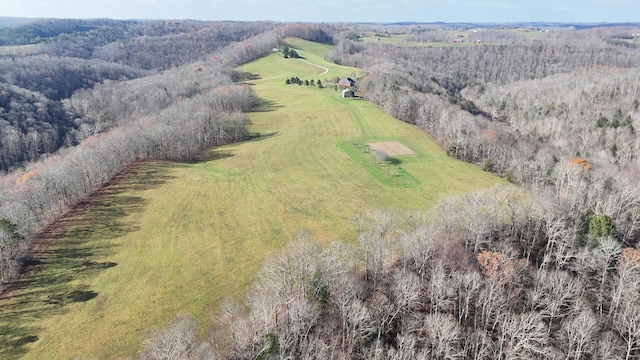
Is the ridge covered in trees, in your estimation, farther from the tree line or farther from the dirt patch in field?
the dirt patch in field

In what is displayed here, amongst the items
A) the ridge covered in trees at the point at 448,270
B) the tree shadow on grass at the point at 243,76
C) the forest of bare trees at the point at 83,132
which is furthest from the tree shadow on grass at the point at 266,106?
the tree shadow on grass at the point at 243,76

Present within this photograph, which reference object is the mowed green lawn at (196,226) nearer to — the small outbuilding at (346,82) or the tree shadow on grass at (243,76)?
the small outbuilding at (346,82)

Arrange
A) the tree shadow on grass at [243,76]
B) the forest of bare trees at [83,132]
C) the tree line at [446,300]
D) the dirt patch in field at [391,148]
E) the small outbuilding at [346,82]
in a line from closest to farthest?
the tree line at [446,300], the forest of bare trees at [83,132], the dirt patch in field at [391,148], the small outbuilding at [346,82], the tree shadow on grass at [243,76]

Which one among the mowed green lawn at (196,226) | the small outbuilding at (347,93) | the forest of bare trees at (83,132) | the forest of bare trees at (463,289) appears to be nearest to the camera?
the forest of bare trees at (463,289)

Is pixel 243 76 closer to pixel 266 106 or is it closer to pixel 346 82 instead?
pixel 266 106

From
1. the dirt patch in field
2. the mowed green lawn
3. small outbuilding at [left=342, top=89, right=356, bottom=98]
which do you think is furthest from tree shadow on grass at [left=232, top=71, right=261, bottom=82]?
the dirt patch in field

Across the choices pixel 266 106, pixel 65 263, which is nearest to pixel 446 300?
pixel 65 263

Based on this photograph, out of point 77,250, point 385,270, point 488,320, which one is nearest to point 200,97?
point 77,250
